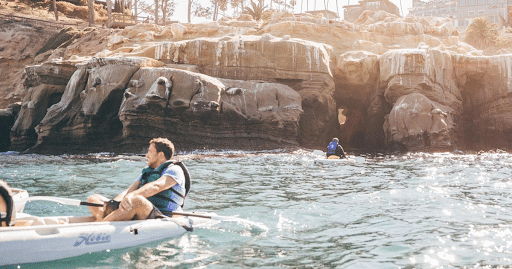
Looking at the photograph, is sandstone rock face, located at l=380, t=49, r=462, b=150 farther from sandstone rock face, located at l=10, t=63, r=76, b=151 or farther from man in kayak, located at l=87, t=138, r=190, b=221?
man in kayak, located at l=87, t=138, r=190, b=221

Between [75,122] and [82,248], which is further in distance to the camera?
[75,122]

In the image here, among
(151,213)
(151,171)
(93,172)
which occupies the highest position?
(151,171)

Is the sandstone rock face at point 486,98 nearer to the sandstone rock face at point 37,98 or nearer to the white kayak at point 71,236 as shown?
the sandstone rock face at point 37,98

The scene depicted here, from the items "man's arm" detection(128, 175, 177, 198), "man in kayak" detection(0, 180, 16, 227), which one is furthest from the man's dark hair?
"man in kayak" detection(0, 180, 16, 227)

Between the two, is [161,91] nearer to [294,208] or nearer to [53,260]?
[294,208]

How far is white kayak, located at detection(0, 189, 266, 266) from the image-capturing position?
4836 mm

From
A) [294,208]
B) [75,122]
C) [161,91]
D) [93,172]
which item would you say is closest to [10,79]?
[75,122]

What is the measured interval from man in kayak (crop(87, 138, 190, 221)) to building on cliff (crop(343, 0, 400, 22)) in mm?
62967

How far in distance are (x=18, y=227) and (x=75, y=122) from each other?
54.2ft

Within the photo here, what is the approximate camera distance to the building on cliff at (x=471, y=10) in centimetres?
7169

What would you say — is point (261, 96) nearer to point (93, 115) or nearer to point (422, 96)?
point (93, 115)

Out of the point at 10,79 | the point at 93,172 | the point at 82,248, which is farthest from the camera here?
the point at 10,79

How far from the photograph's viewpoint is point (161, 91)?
63.4 feet

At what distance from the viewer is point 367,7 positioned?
215ft
